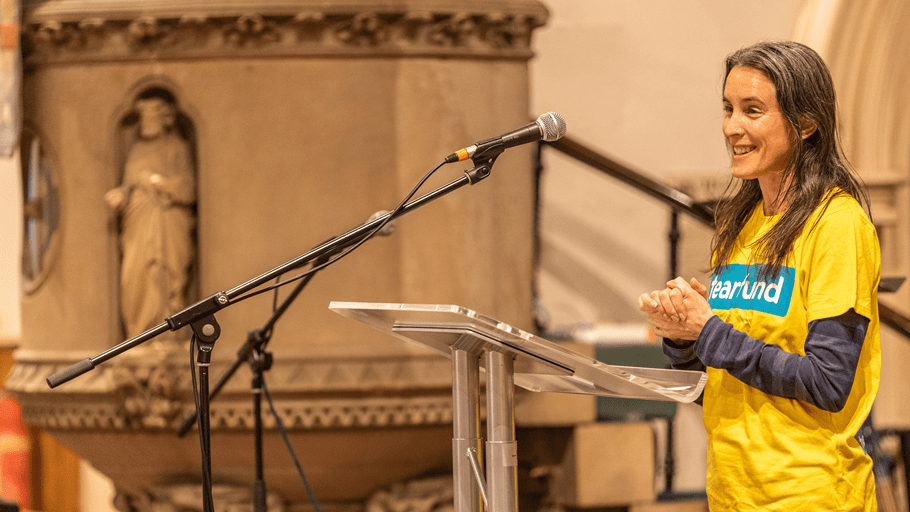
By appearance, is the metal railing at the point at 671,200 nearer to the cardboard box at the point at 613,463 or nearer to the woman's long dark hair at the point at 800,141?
the cardboard box at the point at 613,463

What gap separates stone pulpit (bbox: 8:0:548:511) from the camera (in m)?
4.20

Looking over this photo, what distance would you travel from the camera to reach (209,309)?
86.4 inches

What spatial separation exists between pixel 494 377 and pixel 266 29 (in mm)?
2705

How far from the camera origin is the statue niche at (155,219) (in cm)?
423

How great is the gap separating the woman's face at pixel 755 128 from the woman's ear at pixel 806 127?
0.07 ft

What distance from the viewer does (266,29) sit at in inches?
165

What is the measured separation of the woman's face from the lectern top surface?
45cm

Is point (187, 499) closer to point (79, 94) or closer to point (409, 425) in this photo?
point (409, 425)

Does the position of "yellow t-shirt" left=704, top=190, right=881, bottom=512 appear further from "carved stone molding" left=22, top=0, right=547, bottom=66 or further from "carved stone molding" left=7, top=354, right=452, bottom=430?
"carved stone molding" left=22, top=0, right=547, bottom=66

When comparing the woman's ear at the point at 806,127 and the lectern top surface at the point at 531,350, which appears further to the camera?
the woman's ear at the point at 806,127

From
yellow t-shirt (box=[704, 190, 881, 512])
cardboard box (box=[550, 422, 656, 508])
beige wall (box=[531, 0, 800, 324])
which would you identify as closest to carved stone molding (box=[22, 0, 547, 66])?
cardboard box (box=[550, 422, 656, 508])

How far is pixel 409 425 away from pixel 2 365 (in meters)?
3.00

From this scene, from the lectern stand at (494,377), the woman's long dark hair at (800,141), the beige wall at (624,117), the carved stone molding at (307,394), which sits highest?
the beige wall at (624,117)

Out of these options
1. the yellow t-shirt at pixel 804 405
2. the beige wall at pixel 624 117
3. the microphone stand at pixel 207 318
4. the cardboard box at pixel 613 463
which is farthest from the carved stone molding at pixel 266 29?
Answer: the yellow t-shirt at pixel 804 405
